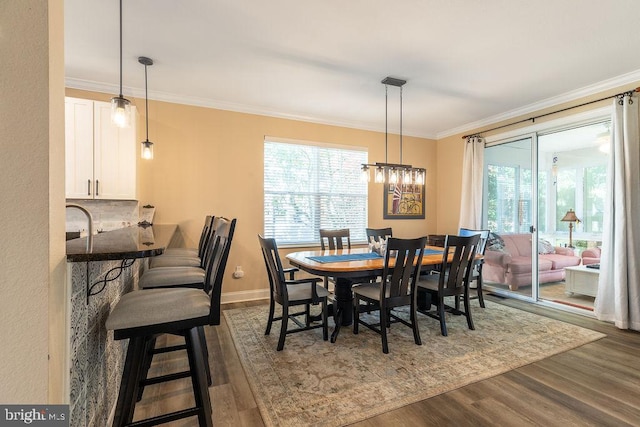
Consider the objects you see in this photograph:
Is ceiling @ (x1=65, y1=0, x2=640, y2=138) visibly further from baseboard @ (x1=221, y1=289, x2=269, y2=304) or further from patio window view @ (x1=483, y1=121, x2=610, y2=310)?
baseboard @ (x1=221, y1=289, x2=269, y2=304)

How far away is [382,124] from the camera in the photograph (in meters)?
4.90

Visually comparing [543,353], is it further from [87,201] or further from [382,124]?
[87,201]

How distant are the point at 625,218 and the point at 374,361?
120 inches

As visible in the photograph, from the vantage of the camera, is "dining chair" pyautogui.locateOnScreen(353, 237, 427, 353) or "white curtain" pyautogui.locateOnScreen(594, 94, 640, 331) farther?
"white curtain" pyautogui.locateOnScreen(594, 94, 640, 331)

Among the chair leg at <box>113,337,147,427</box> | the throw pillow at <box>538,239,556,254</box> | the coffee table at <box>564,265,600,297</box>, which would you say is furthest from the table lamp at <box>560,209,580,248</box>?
the chair leg at <box>113,337,147,427</box>

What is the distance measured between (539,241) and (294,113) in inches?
152

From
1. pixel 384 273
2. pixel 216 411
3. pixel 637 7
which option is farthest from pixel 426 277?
pixel 637 7

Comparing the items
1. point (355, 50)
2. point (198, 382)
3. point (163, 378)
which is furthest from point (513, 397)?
point (355, 50)

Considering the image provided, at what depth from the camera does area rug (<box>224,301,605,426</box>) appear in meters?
1.86

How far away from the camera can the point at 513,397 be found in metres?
1.93

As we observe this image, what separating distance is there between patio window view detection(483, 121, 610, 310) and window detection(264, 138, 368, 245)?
2.05 meters

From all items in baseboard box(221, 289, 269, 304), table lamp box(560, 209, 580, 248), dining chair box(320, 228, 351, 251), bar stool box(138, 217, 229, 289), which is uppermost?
table lamp box(560, 209, 580, 248)

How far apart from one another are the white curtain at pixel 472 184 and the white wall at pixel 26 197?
4890 millimetres

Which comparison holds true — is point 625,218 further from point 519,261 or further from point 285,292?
point 285,292
